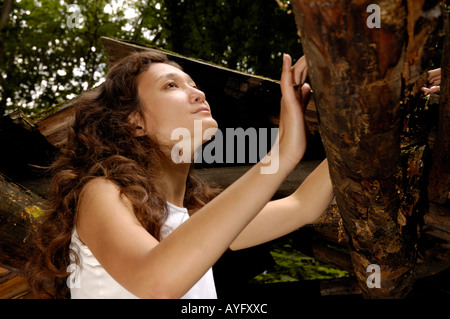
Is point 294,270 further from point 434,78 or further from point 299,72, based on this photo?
point 299,72

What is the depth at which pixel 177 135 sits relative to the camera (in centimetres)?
199

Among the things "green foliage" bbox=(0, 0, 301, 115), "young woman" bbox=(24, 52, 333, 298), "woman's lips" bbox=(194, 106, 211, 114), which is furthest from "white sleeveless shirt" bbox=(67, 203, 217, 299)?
"green foliage" bbox=(0, 0, 301, 115)

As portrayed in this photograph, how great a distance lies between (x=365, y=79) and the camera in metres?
0.81

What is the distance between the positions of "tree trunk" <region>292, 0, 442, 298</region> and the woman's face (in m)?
0.91

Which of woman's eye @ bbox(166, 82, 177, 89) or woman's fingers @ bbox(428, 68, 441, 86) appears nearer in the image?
woman's fingers @ bbox(428, 68, 441, 86)

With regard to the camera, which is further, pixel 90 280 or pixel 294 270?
pixel 294 270

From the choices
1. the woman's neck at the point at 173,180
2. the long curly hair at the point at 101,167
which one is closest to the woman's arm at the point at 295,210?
the woman's neck at the point at 173,180

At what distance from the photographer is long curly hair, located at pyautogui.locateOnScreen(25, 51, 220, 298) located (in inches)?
71.9

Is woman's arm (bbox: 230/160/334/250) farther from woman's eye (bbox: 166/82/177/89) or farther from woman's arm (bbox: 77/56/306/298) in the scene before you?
woman's eye (bbox: 166/82/177/89)

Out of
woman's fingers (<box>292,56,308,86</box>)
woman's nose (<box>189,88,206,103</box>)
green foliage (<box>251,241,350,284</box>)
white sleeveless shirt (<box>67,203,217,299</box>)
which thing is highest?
woman's fingers (<box>292,56,308,86</box>)

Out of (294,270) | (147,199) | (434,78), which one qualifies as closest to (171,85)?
(147,199)

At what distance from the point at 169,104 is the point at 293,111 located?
3.11ft
